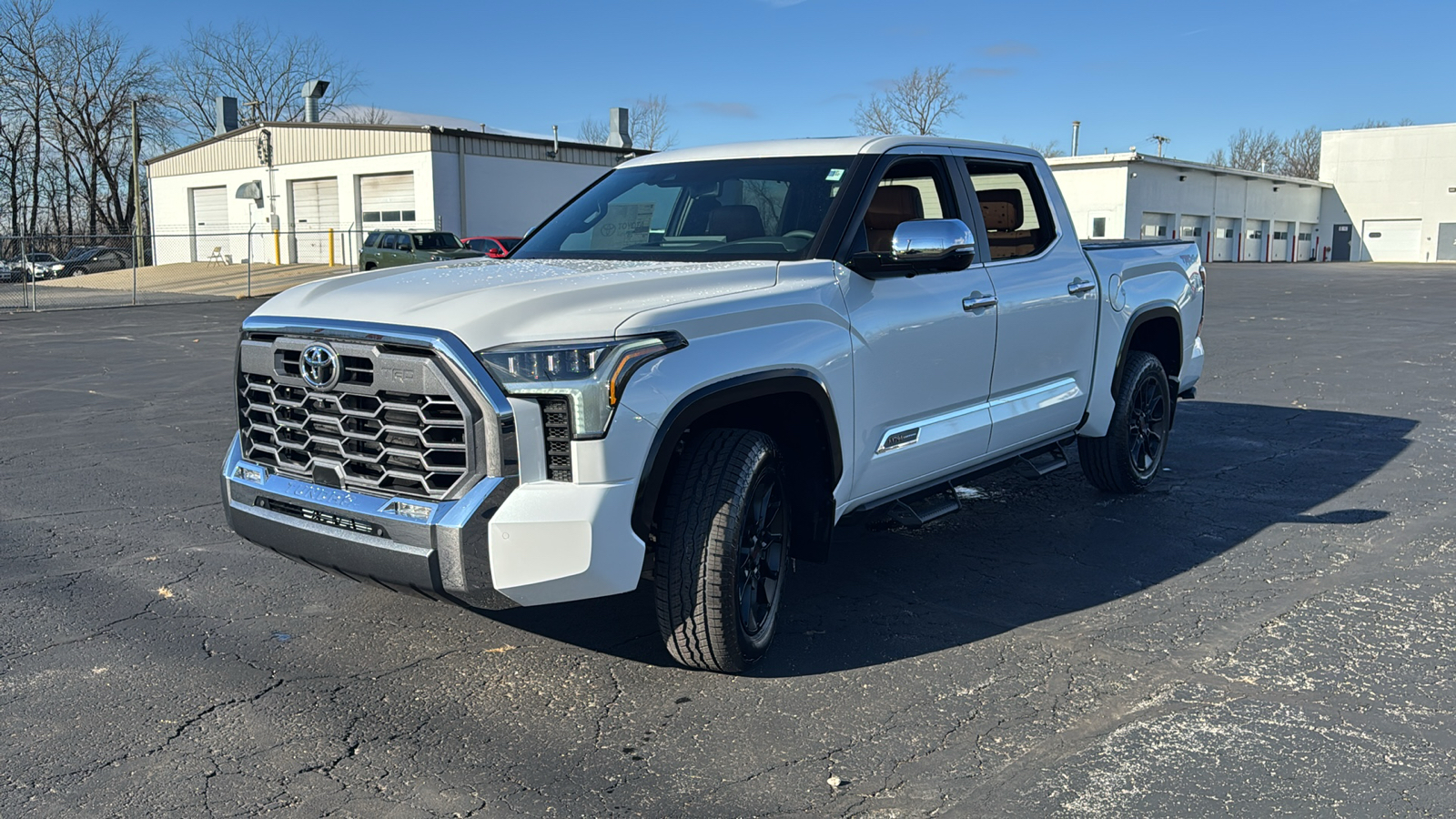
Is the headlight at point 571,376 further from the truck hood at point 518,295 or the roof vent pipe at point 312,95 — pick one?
the roof vent pipe at point 312,95

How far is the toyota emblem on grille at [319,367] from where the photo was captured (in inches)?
140

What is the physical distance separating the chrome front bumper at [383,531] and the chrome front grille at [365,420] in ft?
0.17

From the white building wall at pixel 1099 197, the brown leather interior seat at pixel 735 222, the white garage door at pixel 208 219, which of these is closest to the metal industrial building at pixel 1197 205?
the white building wall at pixel 1099 197

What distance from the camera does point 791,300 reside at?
13.0ft

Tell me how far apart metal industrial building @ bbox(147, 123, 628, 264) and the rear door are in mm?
32317

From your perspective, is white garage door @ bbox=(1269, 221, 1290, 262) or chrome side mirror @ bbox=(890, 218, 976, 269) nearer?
chrome side mirror @ bbox=(890, 218, 976, 269)

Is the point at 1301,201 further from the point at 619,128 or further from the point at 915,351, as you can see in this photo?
the point at 915,351

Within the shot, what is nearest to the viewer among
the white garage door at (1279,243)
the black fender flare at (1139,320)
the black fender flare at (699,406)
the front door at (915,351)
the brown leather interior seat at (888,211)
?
the black fender flare at (699,406)

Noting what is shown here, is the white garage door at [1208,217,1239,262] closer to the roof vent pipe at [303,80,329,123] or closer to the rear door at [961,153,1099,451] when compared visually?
the roof vent pipe at [303,80,329,123]

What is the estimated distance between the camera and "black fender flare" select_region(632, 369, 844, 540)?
135 inches

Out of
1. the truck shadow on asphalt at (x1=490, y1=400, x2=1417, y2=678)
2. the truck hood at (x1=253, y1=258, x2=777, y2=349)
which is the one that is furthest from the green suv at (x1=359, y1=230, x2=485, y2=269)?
the truck hood at (x1=253, y1=258, x2=777, y2=349)

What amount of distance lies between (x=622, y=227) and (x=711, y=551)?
1911mm

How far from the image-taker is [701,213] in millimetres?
4879

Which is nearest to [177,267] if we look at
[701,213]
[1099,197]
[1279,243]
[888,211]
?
[1099,197]
